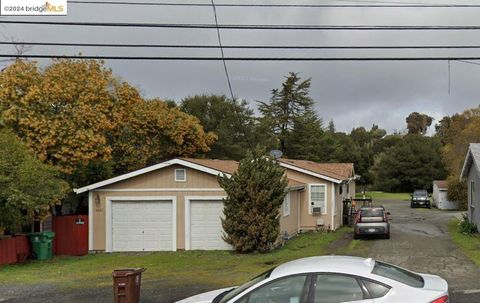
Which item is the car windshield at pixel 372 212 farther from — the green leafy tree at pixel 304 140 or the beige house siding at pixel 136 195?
the green leafy tree at pixel 304 140

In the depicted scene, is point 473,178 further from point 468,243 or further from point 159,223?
point 159,223

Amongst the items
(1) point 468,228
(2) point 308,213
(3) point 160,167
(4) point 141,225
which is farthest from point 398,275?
(2) point 308,213

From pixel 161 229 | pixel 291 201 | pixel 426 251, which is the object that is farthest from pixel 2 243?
pixel 426 251

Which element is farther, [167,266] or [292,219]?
[292,219]

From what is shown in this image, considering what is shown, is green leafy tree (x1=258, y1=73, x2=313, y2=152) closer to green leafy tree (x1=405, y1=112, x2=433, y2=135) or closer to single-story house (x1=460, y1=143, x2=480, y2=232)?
single-story house (x1=460, y1=143, x2=480, y2=232)

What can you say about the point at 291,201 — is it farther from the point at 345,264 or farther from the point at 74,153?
the point at 345,264

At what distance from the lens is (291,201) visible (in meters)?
25.2

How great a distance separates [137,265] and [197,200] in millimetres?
4689

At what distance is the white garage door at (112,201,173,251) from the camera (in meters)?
21.6

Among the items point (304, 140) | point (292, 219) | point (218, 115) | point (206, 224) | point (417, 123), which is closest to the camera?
point (206, 224)

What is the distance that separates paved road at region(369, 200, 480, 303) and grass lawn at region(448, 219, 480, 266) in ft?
0.79

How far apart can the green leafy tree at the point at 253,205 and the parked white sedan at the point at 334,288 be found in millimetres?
13061

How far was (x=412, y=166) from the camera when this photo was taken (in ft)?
256

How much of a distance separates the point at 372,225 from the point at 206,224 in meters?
7.43
